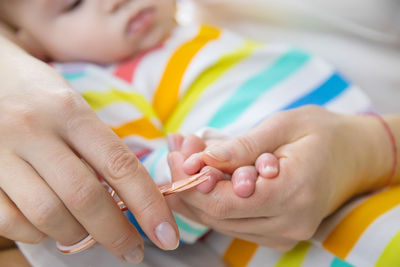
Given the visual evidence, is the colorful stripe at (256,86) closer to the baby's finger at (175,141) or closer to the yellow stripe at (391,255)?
the baby's finger at (175,141)

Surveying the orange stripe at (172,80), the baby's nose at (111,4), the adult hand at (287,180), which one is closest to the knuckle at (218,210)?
the adult hand at (287,180)

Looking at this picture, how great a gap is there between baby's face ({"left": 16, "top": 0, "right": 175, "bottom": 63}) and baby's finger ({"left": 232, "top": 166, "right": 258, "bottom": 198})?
1.38 ft

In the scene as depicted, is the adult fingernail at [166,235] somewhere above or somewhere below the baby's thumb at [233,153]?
below

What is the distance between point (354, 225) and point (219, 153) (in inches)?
9.1

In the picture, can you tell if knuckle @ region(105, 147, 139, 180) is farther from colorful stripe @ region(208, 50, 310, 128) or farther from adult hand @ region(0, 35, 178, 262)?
colorful stripe @ region(208, 50, 310, 128)

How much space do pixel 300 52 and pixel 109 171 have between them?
53cm

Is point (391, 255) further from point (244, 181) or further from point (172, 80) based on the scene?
point (172, 80)

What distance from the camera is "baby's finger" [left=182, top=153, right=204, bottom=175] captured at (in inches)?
22.0

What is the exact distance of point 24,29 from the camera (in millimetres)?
879

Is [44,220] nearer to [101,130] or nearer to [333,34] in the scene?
[101,130]

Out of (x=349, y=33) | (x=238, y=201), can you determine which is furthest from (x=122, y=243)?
(x=349, y=33)

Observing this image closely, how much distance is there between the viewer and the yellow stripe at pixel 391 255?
A: 1.91 ft

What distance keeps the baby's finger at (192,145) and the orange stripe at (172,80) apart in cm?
23

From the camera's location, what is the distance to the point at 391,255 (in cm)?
59
